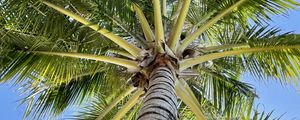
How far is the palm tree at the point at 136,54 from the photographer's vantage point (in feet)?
19.6

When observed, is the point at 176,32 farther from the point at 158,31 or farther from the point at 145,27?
the point at 145,27

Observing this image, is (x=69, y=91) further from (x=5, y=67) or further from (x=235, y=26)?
(x=235, y=26)

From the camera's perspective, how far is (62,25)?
6.45 m

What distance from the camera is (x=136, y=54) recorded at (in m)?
6.25

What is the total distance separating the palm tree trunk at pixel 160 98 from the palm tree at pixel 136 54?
0.07 ft

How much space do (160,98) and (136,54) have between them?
1.61 metres

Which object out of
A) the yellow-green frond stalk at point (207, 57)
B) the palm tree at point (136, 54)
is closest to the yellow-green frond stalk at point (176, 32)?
the palm tree at point (136, 54)

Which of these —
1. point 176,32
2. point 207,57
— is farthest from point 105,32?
point 207,57

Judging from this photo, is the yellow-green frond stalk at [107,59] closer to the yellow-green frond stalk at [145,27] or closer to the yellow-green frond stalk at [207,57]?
the yellow-green frond stalk at [145,27]

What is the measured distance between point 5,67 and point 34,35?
2.28 feet

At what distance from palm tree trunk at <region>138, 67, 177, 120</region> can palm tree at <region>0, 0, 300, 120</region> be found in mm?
22

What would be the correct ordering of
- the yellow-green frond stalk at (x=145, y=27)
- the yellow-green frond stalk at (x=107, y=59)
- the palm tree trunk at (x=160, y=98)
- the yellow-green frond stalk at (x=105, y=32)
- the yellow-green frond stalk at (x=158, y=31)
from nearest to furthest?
1. the palm tree trunk at (x=160, y=98)
2. the yellow-green frond stalk at (x=158, y=31)
3. the yellow-green frond stalk at (x=105, y=32)
4. the yellow-green frond stalk at (x=107, y=59)
5. the yellow-green frond stalk at (x=145, y=27)

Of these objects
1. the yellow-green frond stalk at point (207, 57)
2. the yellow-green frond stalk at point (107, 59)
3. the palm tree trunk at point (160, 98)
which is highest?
the yellow-green frond stalk at point (207, 57)

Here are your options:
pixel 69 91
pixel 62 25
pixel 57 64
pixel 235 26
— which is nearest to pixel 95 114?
pixel 69 91
